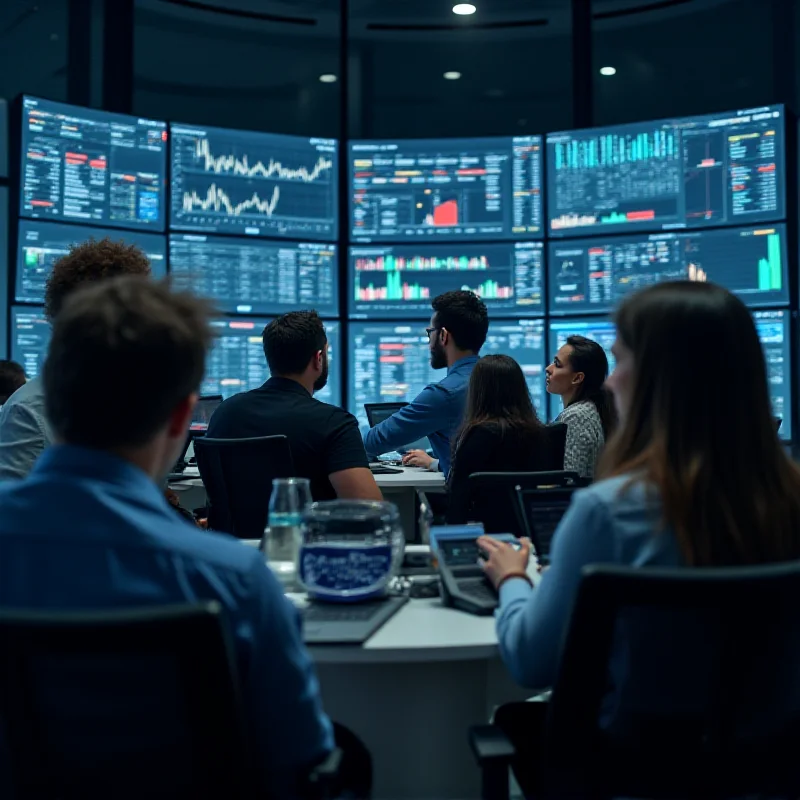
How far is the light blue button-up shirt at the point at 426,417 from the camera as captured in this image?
12.9ft

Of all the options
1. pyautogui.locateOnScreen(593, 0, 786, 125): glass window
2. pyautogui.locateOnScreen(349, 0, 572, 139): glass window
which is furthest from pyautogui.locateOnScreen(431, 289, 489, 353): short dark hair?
pyautogui.locateOnScreen(593, 0, 786, 125): glass window

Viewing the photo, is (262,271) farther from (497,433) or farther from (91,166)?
(497,433)

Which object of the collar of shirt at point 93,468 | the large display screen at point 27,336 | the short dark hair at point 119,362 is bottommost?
the collar of shirt at point 93,468

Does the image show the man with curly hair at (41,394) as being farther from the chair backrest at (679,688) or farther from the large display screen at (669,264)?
the large display screen at (669,264)

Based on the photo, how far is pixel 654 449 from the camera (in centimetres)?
119

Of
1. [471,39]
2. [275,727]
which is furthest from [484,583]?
[471,39]

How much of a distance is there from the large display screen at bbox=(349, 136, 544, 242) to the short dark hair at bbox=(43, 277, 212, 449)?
4.33m

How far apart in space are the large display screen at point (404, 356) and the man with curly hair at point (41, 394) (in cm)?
310

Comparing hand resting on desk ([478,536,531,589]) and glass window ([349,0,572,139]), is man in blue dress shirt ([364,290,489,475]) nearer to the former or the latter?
glass window ([349,0,572,139])

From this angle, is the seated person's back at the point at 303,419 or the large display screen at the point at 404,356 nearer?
the seated person's back at the point at 303,419

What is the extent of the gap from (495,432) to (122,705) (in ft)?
7.53

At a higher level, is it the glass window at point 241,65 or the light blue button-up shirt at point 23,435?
the glass window at point 241,65

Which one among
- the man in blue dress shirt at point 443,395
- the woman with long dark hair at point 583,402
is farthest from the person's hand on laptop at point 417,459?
the woman with long dark hair at point 583,402

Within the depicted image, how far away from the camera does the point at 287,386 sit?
A: 2.95 m
